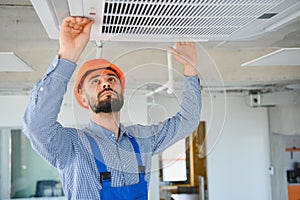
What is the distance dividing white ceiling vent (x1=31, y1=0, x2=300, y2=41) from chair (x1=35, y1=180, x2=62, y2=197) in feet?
17.3

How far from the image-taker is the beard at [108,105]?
0.92 m

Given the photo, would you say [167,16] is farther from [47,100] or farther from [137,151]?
[137,151]

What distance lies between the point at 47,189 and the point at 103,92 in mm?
5221

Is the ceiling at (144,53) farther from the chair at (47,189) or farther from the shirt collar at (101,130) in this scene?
the chair at (47,189)

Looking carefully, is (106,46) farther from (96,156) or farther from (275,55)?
(275,55)

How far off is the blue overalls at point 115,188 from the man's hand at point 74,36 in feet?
1.21

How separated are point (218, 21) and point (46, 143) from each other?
1.74ft

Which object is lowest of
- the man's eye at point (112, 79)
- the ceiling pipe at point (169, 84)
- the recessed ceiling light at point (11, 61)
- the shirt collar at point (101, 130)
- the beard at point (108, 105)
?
the shirt collar at point (101, 130)

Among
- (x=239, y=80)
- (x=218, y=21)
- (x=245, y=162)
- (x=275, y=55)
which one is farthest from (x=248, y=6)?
(x=245, y=162)

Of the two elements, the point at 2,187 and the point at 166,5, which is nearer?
the point at 166,5

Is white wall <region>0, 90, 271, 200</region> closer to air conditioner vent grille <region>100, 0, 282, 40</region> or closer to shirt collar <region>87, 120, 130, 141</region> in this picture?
shirt collar <region>87, 120, 130, 141</region>

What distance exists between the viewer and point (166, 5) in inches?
24.5

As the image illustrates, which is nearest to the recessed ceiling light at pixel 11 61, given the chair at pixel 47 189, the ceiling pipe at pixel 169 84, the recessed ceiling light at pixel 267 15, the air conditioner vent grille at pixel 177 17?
the ceiling pipe at pixel 169 84

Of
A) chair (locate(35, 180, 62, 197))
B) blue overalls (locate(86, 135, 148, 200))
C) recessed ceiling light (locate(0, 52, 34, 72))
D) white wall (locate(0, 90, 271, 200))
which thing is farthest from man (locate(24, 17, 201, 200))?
white wall (locate(0, 90, 271, 200))
